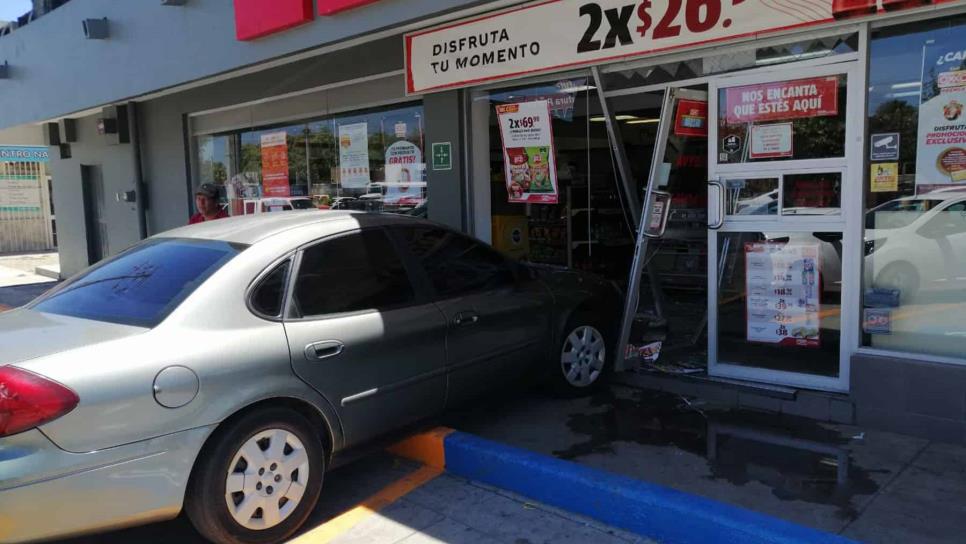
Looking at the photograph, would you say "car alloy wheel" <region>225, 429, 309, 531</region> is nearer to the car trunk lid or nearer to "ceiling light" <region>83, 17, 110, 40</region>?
the car trunk lid

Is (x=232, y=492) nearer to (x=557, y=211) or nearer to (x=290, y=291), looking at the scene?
(x=290, y=291)

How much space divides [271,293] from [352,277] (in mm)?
549

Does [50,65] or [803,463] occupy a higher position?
[50,65]

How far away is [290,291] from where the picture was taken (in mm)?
3891

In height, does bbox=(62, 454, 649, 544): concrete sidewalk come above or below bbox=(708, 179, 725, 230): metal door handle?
below

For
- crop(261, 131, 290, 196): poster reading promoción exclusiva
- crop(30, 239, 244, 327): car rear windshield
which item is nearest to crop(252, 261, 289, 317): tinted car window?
crop(30, 239, 244, 327): car rear windshield

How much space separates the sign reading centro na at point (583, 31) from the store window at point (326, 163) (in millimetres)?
1253

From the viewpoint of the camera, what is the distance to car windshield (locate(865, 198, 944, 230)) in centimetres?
475

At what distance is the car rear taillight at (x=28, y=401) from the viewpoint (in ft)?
9.63

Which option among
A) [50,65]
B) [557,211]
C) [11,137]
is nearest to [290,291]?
[557,211]

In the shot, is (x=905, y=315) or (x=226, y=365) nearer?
(x=226, y=365)

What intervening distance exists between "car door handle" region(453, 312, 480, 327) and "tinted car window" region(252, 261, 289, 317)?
3.84ft

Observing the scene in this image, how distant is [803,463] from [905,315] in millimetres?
1329

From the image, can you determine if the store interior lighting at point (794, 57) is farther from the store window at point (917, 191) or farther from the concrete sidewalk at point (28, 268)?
the concrete sidewalk at point (28, 268)
